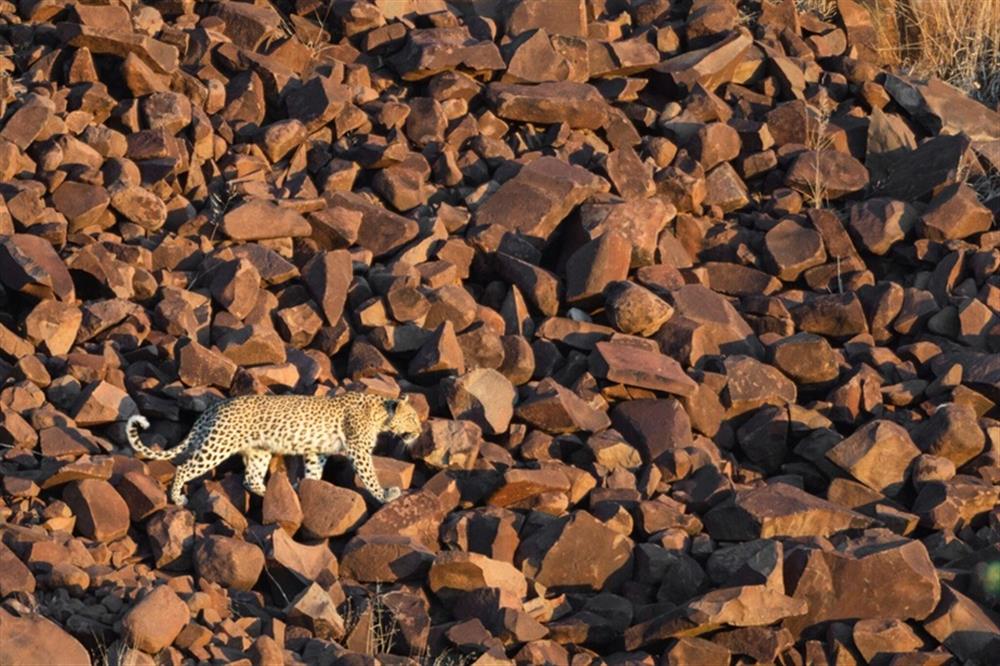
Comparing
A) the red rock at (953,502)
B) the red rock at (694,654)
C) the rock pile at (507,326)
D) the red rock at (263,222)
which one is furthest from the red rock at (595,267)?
the red rock at (694,654)

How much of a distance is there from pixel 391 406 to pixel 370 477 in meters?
0.43

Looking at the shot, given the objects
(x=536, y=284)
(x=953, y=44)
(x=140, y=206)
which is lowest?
(x=953, y=44)

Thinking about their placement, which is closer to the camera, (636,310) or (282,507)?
(282,507)

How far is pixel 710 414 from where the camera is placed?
1104 cm

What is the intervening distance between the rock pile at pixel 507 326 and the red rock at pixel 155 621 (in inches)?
0.7

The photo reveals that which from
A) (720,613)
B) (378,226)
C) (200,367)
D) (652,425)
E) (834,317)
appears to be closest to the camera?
(720,613)

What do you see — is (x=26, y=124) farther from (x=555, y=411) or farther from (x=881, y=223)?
(x=881, y=223)

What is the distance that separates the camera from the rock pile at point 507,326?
898 cm

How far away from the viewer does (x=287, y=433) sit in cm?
973

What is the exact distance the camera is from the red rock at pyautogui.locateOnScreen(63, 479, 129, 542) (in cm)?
901

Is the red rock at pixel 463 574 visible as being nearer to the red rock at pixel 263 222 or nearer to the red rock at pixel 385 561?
the red rock at pixel 385 561

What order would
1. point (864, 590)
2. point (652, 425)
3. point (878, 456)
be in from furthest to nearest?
1. point (652, 425)
2. point (878, 456)
3. point (864, 590)

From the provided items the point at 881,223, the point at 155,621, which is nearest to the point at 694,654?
the point at 155,621

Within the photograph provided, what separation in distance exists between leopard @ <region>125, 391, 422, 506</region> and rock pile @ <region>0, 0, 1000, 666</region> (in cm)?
16
